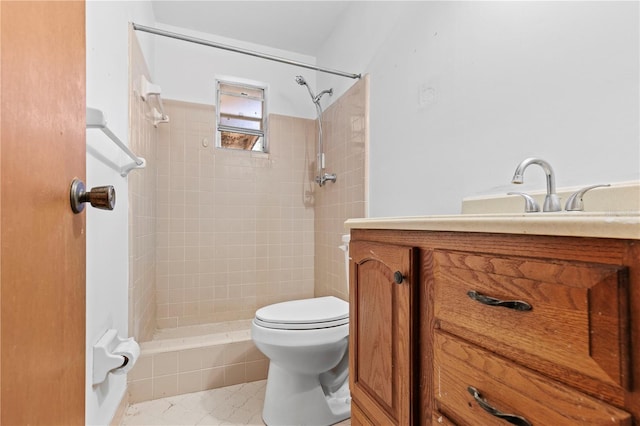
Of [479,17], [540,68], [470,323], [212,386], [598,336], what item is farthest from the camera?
[212,386]

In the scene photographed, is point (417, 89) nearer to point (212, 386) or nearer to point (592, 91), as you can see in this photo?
point (592, 91)

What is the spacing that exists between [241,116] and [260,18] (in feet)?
2.24

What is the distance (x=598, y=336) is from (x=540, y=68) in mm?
840

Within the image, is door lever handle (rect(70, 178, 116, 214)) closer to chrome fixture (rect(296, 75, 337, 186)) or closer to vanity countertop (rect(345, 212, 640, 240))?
vanity countertop (rect(345, 212, 640, 240))

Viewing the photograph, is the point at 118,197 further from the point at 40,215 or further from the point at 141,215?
the point at 40,215

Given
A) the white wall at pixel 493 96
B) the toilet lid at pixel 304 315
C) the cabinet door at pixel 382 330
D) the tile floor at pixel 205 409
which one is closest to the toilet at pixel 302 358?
the toilet lid at pixel 304 315

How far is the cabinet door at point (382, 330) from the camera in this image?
0.69m

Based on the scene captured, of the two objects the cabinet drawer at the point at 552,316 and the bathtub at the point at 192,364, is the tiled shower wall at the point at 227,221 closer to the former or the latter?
the bathtub at the point at 192,364

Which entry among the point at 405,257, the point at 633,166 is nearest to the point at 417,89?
the point at 633,166

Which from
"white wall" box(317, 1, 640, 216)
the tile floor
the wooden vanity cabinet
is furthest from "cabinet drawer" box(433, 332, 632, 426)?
the tile floor

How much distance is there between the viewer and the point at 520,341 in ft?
1.52

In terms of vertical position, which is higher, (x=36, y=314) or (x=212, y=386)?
(x=36, y=314)

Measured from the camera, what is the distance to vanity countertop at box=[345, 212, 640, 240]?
36cm

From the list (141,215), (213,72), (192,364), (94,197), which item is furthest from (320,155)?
(94,197)
